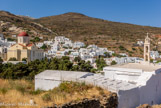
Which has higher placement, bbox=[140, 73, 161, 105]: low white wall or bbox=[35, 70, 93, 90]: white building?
bbox=[35, 70, 93, 90]: white building

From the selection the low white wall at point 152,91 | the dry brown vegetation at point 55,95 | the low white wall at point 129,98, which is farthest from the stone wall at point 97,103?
the low white wall at point 152,91

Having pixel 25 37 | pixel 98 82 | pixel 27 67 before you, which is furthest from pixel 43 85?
pixel 25 37

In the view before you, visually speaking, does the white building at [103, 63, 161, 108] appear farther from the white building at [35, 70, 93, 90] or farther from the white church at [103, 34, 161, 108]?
the white building at [35, 70, 93, 90]

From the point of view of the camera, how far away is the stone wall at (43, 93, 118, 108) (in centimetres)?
492

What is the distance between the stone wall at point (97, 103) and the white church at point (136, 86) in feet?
1.39

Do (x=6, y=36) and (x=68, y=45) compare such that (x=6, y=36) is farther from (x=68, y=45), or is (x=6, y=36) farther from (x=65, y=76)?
(x=65, y=76)

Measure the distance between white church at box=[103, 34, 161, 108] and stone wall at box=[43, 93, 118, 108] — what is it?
0.43 metres

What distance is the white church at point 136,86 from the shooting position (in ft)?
23.7

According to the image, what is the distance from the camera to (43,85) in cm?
868

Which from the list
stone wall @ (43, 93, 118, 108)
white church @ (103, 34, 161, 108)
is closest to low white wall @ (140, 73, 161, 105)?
white church @ (103, 34, 161, 108)

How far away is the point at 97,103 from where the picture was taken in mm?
5684

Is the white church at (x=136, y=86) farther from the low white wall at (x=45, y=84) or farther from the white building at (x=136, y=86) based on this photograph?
the low white wall at (x=45, y=84)

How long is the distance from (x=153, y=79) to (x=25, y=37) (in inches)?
1248

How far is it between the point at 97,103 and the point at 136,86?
9.38 ft
